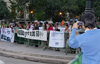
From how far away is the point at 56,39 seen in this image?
1227 cm

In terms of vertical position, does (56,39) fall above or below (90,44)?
below

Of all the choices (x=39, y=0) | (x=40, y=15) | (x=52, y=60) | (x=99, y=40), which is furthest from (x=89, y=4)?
(x=40, y=15)

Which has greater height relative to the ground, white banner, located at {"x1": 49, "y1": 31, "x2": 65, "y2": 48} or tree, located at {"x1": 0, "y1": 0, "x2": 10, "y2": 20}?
white banner, located at {"x1": 49, "y1": 31, "x2": 65, "y2": 48}

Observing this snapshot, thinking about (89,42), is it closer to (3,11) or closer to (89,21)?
(89,21)

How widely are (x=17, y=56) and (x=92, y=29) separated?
9.24 metres

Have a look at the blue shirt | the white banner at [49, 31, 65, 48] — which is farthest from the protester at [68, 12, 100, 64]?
the white banner at [49, 31, 65, 48]

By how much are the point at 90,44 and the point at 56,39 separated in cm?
950

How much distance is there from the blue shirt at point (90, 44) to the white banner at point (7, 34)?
13793mm

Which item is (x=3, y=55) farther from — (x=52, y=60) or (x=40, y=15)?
(x=40, y=15)

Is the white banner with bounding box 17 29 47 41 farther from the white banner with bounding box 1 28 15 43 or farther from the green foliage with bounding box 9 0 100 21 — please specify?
the green foliage with bounding box 9 0 100 21

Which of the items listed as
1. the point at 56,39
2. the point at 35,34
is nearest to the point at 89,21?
the point at 56,39

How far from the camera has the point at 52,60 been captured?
34.2ft

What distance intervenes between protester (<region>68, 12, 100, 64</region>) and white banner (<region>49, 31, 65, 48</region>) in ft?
29.9

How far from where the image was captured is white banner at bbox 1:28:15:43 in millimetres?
16438
